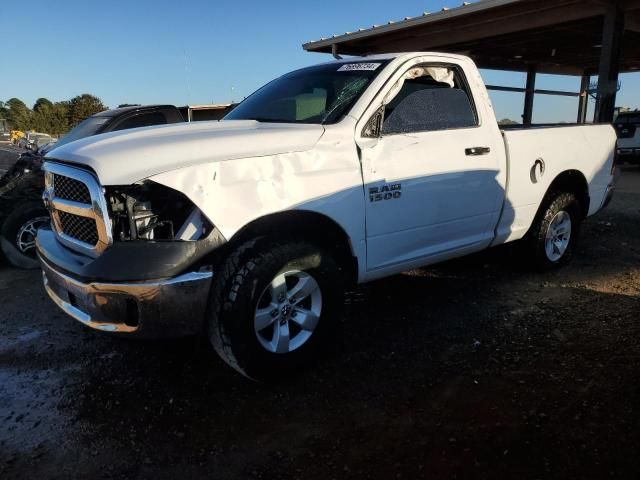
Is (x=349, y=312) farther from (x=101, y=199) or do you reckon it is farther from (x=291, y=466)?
(x=101, y=199)

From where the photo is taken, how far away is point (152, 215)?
263cm

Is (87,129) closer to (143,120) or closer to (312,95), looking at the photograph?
(143,120)

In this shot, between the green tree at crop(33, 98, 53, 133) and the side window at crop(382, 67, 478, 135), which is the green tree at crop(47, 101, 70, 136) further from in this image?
the side window at crop(382, 67, 478, 135)

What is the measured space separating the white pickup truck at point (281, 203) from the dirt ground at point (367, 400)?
1.24 feet

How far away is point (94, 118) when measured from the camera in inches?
247

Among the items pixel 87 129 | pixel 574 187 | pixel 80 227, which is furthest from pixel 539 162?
pixel 87 129

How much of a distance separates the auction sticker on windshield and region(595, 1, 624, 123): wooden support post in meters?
9.68

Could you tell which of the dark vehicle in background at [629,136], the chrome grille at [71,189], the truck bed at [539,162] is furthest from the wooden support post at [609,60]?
the chrome grille at [71,189]

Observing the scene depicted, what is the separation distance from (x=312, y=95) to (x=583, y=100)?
20669 millimetres

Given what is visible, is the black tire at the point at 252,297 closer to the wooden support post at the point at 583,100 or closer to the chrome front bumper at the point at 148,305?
the chrome front bumper at the point at 148,305

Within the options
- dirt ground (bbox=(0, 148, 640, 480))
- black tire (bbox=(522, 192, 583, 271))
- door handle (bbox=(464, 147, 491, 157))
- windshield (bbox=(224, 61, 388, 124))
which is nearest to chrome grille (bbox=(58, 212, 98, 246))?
dirt ground (bbox=(0, 148, 640, 480))

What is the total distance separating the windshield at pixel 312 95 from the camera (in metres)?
3.43

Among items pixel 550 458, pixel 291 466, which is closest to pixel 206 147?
pixel 291 466

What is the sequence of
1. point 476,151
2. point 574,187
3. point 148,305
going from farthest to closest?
point 574,187 → point 476,151 → point 148,305
